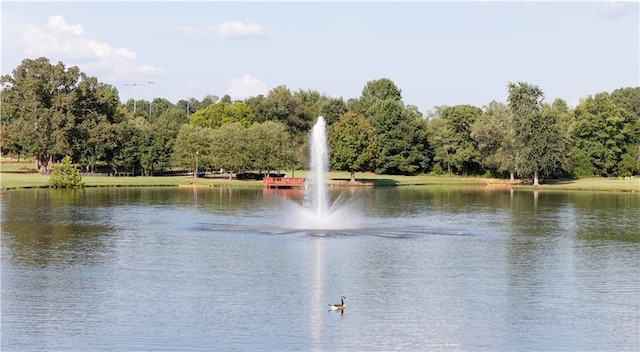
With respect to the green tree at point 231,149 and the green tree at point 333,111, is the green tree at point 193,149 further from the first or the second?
the green tree at point 333,111

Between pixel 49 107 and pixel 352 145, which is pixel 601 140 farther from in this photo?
pixel 49 107

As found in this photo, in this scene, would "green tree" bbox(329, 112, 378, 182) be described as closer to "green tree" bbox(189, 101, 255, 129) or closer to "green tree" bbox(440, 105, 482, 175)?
"green tree" bbox(440, 105, 482, 175)

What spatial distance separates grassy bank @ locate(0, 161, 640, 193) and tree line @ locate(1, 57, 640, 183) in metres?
2.63

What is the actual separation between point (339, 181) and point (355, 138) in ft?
22.4

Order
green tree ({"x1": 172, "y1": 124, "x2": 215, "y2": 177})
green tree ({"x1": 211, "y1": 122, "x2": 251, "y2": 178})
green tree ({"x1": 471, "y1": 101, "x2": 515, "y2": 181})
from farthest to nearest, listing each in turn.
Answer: green tree ({"x1": 172, "y1": 124, "x2": 215, "y2": 177}) < green tree ({"x1": 471, "y1": 101, "x2": 515, "y2": 181}) < green tree ({"x1": 211, "y1": 122, "x2": 251, "y2": 178})

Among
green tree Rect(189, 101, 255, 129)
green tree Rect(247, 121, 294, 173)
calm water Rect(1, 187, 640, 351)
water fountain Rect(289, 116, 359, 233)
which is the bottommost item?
calm water Rect(1, 187, 640, 351)

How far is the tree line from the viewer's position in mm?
132000

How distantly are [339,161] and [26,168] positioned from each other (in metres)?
55.3

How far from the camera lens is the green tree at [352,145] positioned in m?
134

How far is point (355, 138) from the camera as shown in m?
135

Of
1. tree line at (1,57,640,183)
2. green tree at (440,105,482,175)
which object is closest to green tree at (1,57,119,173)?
tree line at (1,57,640,183)

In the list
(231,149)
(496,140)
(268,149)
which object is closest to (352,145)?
(268,149)

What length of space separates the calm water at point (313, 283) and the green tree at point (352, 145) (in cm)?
5805

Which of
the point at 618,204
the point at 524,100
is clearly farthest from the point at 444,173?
the point at 618,204
